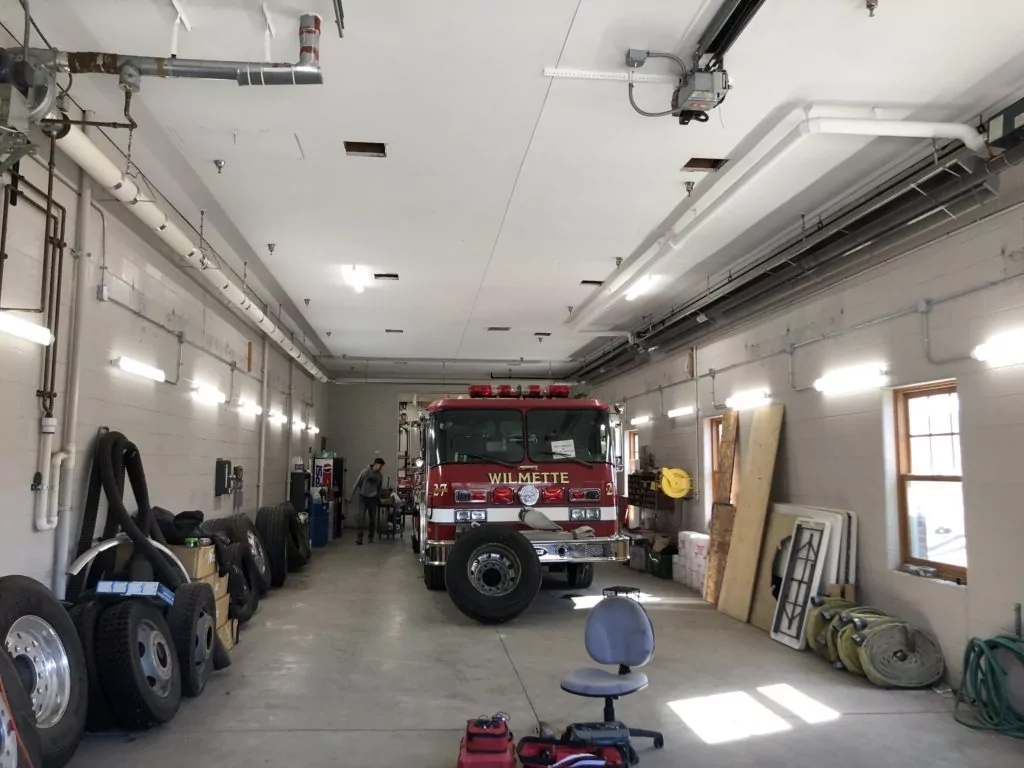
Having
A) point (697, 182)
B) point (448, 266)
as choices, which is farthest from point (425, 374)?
point (697, 182)

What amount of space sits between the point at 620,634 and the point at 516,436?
13.7 ft

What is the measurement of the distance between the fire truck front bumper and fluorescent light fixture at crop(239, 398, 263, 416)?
3705mm

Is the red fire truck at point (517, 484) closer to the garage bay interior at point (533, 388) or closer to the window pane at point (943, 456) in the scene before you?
the garage bay interior at point (533, 388)

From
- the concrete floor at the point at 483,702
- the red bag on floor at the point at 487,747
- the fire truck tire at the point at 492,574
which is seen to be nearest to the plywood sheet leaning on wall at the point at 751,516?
the concrete floor at the point at 483,702

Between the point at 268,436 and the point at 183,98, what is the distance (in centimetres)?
752

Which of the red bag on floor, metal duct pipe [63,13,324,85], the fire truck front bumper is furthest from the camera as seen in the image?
the fire truck front bumper

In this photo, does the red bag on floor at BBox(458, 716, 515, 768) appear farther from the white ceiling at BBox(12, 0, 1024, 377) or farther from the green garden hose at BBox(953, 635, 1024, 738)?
the white ceiling at BBox(12, 0, 1024, 377)

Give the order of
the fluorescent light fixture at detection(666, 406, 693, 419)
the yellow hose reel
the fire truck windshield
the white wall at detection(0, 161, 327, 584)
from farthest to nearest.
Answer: the fluorescent light fixture at detection(666, 406, 693, 419) < the yellow hose reel < the fire truck windshield < the white wall at detection(0, 161, 327, 584)

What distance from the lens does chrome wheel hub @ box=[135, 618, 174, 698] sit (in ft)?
13.6

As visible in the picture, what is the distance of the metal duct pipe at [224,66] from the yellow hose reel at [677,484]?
750cm

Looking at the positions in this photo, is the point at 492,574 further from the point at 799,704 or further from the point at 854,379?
the point at 854,379

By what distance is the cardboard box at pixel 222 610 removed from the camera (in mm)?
5637

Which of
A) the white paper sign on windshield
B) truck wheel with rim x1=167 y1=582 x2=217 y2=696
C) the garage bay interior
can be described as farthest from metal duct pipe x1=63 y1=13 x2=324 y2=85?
the white paper sign on windshield

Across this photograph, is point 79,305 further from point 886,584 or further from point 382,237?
point 886,584
